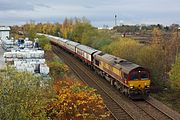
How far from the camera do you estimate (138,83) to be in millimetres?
32469

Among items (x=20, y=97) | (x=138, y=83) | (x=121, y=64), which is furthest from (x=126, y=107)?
(x=20, y=97)

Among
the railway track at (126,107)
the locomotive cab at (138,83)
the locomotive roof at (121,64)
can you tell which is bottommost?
the railway track at (126,107)

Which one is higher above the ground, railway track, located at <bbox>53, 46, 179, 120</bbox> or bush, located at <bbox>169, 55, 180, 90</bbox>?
bush, located at <bbox>169, 55, 180, 90</bbox>

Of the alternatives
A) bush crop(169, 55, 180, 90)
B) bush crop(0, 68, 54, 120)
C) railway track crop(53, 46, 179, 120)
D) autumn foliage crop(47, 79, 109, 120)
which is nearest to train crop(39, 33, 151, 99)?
railway track crop(53, 46, 179, 120)

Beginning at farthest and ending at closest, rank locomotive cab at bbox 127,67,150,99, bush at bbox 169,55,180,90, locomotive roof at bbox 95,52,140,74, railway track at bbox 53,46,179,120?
bush at bbox 169,55,180,90 < locomotive roof at bbox 95,52,140,74 < locomotive cab at bbox 127,67,150,99 < railway track at bbox 53,46,179,120

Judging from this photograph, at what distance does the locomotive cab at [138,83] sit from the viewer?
32.2 m

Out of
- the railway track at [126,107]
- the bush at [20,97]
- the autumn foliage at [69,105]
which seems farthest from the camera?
the railway track at [126,107]

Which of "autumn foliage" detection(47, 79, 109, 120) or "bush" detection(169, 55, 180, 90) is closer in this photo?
"autumn foliage" detection(47, 79, 109, 120)


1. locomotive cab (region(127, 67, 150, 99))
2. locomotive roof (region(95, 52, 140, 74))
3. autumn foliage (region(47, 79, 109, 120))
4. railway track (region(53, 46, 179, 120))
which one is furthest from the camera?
locomotive roof (region(95, 52, 140, 74))

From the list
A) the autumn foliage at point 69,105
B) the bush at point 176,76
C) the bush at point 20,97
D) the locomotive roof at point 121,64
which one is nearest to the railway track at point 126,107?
the locomotive roof at point 121,64

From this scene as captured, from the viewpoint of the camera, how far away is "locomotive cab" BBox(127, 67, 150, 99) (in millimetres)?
32219

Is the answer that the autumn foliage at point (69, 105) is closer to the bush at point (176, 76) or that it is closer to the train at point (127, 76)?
the train at point (127, 76)

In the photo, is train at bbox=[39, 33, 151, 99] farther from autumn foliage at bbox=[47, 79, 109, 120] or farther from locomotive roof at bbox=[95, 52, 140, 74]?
autumn foliage at bbox=[47, 79, 109, 120]

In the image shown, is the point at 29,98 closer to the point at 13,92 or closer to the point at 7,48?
the point at 13,92
